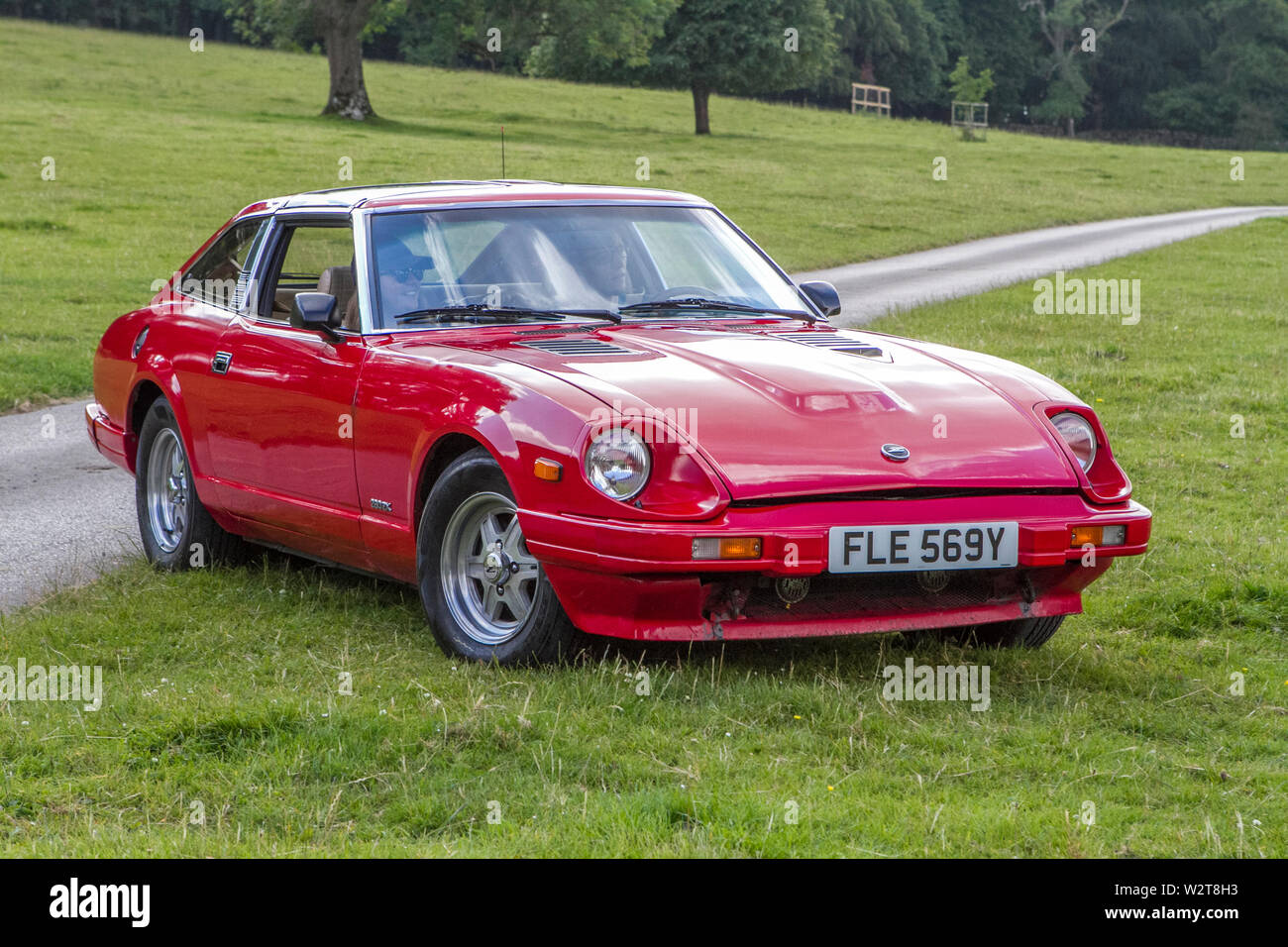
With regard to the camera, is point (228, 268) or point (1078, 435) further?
point (228, 268)

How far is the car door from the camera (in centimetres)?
583

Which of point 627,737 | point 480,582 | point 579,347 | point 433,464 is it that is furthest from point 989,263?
point 627,737

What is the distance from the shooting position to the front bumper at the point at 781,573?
467cm

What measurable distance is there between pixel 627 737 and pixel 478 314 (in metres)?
2.04

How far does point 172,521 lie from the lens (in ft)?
23.3

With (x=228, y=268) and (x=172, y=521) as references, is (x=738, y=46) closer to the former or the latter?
(x=228, y=268)

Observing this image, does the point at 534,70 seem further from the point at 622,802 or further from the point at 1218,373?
the point at 622,802

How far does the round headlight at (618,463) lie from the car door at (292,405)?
1252mm

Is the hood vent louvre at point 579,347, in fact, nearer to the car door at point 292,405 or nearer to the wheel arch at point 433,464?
the wheel arch at point 433,464

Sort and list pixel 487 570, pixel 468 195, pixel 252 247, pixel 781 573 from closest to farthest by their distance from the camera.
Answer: pixel 781 573
pixel 487 570
pixel 468 195
pixel 252 247

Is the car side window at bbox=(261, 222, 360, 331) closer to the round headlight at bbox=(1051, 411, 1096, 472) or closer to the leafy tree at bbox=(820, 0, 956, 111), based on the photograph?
the round headlight at bbox=(1051, 411, 1096, 472)

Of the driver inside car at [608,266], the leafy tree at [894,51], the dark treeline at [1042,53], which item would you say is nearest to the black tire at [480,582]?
the driver inside car at [608,266]

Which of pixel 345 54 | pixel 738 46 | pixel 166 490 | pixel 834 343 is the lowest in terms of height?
pixel 166 490
